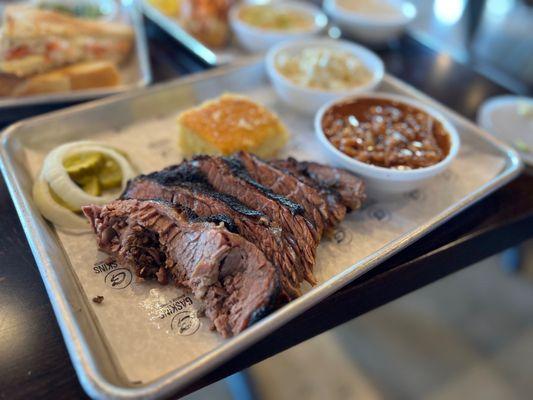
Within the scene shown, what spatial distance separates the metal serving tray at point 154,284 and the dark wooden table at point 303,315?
129mm

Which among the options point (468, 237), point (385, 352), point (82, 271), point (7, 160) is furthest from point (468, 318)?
point (7, 160)

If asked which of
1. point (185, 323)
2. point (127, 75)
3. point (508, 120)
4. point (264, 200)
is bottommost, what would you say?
point (127, 75)

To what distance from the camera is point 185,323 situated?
6.24 feet

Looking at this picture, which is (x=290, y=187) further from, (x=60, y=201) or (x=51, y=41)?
(x=51, y=41)

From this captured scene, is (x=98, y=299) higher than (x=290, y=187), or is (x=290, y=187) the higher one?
(x=290, y=187)

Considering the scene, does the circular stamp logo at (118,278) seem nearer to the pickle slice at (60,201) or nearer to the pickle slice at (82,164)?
the pickle slice at (60,201)

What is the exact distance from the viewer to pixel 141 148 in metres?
2.88

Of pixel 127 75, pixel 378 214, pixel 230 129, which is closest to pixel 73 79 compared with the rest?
pixel 127 75

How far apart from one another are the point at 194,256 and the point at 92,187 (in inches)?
34.4

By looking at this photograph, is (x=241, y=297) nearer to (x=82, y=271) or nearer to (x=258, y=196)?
(x=258, y=196)

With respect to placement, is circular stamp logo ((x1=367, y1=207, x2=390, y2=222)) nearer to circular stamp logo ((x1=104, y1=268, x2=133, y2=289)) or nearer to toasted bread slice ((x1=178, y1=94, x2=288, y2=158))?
toasted bread slice ((x1=178, y1=94, x2=288, y2=158))

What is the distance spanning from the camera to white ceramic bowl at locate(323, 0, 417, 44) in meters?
4.19

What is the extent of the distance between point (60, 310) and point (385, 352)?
2.80m

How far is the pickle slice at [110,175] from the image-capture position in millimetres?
2527
